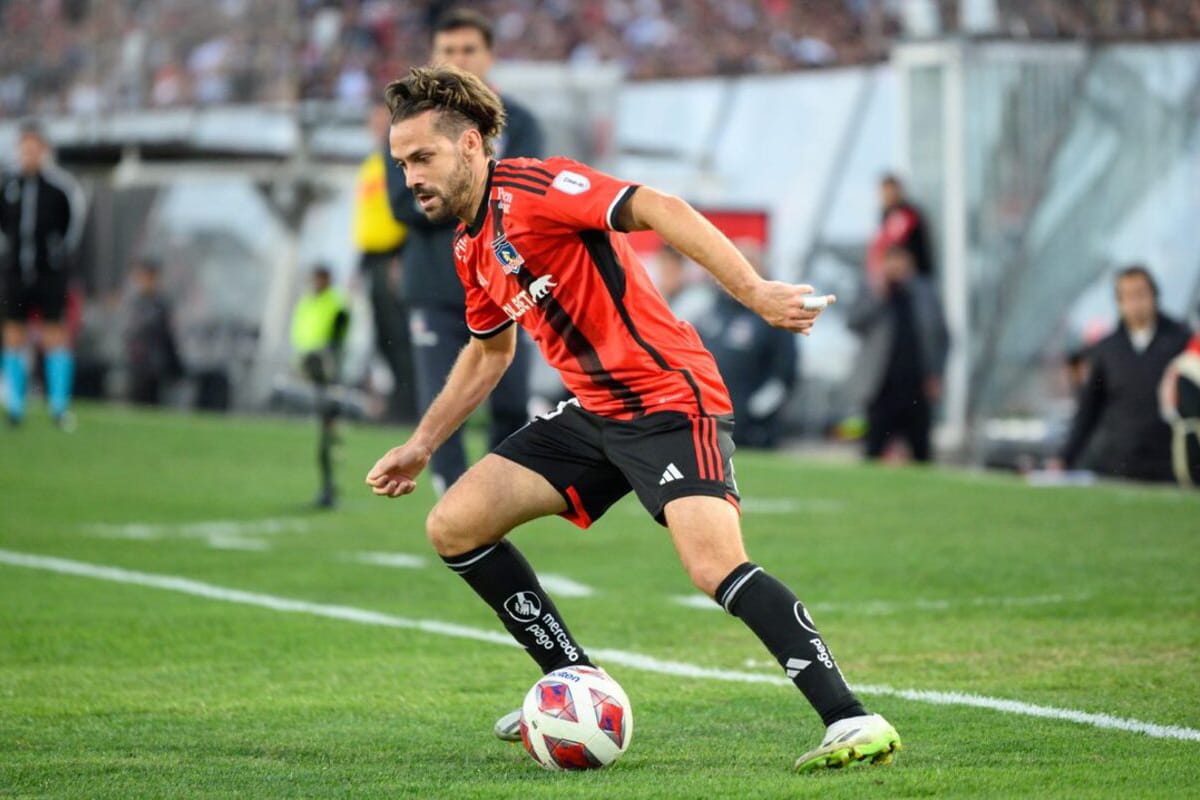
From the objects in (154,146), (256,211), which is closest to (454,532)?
(256,211)

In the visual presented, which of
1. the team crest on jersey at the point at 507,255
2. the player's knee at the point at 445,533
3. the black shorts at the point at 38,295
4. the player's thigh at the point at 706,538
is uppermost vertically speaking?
the team crest on jersey at the point at 507,255

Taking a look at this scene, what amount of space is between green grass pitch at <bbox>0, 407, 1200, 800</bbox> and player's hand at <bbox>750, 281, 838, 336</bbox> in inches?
43.0

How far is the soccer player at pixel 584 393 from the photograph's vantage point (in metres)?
4.89

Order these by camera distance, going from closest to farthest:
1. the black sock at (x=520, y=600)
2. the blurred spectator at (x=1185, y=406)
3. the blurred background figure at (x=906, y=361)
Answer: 1. the black sock at (x=520, y=600)
2. the blurred spectator at (x=1185, y=406)
3. the blurred background figure at (x=906, y=361)

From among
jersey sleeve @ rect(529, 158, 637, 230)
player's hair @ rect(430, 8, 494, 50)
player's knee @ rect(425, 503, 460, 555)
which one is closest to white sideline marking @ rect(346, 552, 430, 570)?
player's hair @ rect(430, 8, 494, 50)

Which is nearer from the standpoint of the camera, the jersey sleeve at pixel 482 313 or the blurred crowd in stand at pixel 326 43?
the jersey sleeve at pixel 482 313

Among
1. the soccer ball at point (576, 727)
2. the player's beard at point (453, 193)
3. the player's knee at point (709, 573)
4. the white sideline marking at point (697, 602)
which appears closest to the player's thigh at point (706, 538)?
the player's knee at point (709, 573)

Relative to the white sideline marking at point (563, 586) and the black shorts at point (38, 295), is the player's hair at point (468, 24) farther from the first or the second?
the black shorts at point (38, 295)

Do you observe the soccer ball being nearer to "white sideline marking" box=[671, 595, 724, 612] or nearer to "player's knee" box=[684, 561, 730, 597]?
"player's knee" box=[684, 561, 730, 597]

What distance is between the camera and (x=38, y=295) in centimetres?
1794

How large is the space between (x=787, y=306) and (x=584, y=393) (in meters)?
0.87

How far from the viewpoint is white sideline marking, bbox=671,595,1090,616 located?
26.6 feet

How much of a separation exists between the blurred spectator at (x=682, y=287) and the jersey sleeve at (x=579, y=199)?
1060 cm

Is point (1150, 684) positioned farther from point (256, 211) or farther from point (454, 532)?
point (256, 211)
